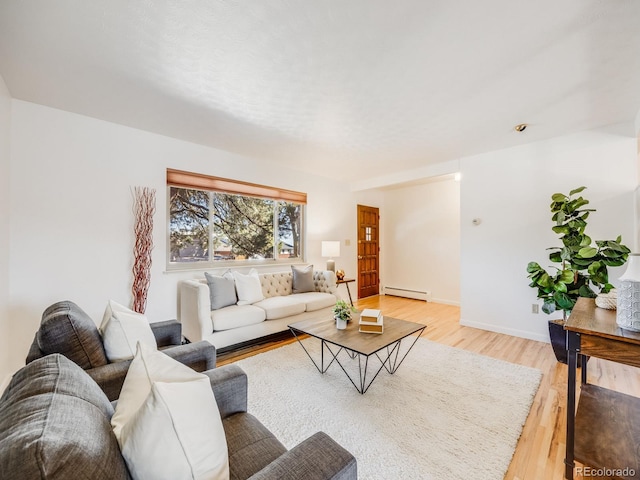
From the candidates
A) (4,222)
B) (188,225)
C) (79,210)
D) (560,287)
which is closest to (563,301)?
(560,287)

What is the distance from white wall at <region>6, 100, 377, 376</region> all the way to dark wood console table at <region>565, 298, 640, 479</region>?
3719 mm

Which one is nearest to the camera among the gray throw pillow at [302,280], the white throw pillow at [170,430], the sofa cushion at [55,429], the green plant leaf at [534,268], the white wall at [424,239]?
the sofa cushion at [55,429]

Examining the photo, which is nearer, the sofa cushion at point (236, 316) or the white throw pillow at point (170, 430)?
the white throw pillow at point (170, 430)

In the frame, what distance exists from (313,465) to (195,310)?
2577 millimetres

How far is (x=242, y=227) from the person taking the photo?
13.9ft

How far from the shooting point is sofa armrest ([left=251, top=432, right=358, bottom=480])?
795mm

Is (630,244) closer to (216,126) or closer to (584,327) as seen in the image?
(584,327)

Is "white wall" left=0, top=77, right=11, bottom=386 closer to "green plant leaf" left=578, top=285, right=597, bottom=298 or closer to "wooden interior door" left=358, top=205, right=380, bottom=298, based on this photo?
"wooden interior door" left=358, top=205, right=380, bottom=298

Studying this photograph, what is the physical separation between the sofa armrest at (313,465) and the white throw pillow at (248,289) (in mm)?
2692

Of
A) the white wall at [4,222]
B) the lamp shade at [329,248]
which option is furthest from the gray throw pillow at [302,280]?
the white wall at [4,222]

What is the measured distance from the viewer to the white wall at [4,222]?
90.2 inches

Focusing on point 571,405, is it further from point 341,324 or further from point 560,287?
point 560,287

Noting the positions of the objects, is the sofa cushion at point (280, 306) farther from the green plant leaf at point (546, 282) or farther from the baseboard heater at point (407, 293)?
the baseboard heater at point (407, 293)

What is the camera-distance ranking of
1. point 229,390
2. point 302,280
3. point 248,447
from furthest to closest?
point 302,280 → point 229,390 → point 248,447
